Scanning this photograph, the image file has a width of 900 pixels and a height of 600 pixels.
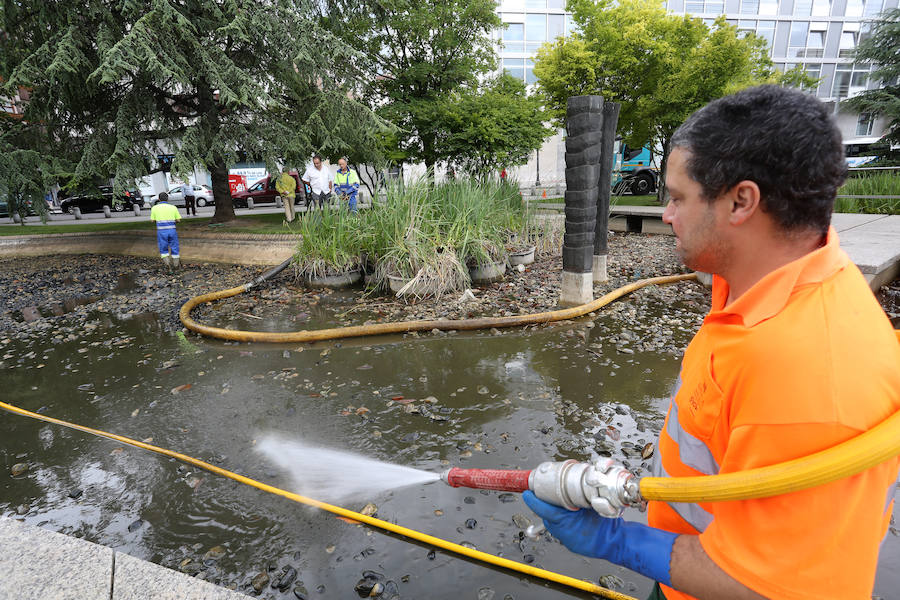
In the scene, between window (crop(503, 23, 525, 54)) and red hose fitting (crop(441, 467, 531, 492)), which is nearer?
red hose fitting (crop(441, 467, 531, 492))

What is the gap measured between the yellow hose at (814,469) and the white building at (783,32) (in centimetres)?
3557

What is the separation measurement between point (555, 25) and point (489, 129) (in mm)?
28920

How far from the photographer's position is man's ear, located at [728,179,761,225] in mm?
921

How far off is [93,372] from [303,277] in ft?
12.3

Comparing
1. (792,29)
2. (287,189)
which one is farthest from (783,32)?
(287,189)

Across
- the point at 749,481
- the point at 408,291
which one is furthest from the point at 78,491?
the point at 408,291

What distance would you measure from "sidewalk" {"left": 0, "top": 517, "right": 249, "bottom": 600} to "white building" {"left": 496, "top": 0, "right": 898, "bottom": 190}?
3503 centimetres

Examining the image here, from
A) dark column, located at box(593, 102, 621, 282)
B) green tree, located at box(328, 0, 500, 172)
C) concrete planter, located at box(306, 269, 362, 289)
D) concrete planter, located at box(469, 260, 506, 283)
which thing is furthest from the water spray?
green tree, located at box(328, 0, 500, 172)

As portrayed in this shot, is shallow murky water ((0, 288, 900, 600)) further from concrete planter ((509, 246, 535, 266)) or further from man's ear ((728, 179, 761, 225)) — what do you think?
concrete planter ((509, 246, 535, 266))

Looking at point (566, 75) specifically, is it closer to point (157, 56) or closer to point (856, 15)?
point (157, 56)

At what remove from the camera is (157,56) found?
10375 millimetres

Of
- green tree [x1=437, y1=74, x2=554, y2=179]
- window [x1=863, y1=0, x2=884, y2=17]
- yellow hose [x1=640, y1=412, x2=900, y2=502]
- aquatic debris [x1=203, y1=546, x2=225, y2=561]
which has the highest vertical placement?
window [x1=863, y1=0, x2=884, y2=17]

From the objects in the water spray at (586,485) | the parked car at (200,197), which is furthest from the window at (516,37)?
the water spray at (586,485)

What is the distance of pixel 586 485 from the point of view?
1051 millimetres
